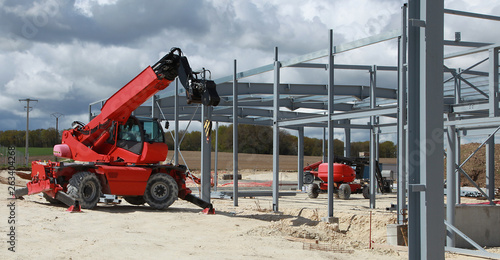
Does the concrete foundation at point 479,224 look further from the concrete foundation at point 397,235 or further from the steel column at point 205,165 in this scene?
the steel column at point 205,165

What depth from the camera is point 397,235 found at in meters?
10.3

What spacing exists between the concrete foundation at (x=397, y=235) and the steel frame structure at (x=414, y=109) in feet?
1.27

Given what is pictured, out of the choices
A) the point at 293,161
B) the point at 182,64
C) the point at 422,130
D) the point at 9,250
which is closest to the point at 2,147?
the point at 293,161

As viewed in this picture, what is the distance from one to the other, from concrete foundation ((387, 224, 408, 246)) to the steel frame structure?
1.27 feet

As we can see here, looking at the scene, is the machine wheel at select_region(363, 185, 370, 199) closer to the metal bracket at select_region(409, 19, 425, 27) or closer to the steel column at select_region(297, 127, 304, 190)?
the steel column at select_region(297, 127, 304, 190)

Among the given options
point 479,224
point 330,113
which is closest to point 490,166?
point 479,224

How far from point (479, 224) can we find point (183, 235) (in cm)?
681

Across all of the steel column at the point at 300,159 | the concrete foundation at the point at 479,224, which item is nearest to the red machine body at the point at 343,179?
the steel column at the point at 300,159

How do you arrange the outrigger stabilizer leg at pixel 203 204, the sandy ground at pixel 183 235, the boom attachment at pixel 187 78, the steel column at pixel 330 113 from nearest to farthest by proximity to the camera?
the sandy ground at pixel 183 235, the steel column at pixel 330 113, the boom attachment at pixel 187 78, the outrigger stabilizer leg at pixel 203 204

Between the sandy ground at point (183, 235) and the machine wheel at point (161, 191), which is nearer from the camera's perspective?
the sandy ground at point (183, 235)

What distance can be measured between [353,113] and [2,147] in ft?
125

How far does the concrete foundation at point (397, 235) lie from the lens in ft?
33.7

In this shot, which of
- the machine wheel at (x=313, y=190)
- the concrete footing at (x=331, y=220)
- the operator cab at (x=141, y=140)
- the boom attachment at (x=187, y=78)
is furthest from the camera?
the machine wheel at (x=313, y=190)

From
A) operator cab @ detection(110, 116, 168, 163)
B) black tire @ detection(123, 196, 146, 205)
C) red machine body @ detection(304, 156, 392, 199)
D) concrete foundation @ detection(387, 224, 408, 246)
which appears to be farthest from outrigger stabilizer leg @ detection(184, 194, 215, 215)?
red machine body @ detection(304, 156, 392, 199)
